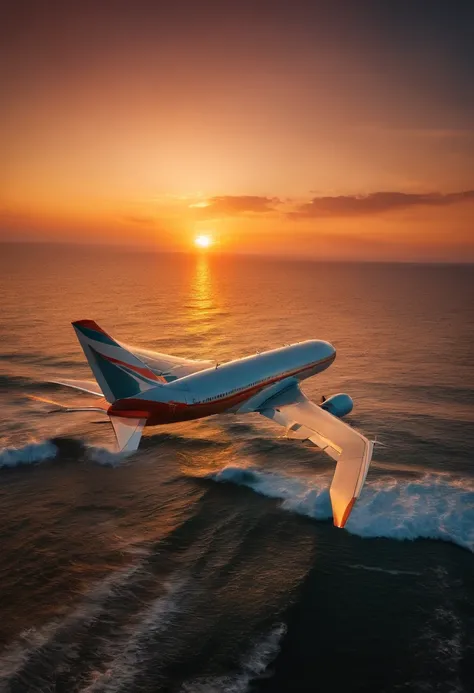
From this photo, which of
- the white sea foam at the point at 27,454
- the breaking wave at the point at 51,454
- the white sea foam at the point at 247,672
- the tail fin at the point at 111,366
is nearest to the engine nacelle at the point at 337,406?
the tail fin at the point at 111,366

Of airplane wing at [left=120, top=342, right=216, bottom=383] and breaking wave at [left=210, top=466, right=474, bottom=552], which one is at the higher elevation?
airplane wing at [left=120, top=342, right=216, bottom=383]

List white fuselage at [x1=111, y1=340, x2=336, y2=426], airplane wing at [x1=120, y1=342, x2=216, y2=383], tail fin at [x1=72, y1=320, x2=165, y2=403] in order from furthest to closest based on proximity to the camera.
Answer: airplane wing at [x1=120, y1=342, x2=216, y2=383], white fuselage at [x1=111, y1=340, x2=336, y2=426], tail fin at [x1=72, y1=320, x2=165, y2=403]

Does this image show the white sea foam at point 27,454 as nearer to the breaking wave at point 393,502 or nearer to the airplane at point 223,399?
the airplane at point 223,399

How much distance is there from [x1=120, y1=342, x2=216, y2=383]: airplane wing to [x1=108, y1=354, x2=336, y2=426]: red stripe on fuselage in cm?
959

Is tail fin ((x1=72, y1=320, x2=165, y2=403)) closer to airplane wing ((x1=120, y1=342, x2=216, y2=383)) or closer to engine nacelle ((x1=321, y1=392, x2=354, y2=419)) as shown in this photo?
airplane wing ((x1=120, y1=342, x2=216, y2=383))

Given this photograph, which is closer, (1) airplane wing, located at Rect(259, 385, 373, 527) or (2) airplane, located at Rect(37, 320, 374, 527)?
(1) airplane wing, located at Rect(259, 385, 373, 527)

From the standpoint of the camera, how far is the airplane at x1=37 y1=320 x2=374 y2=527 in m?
41.9

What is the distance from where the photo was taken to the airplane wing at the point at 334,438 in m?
34.9

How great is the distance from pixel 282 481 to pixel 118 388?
18803mm

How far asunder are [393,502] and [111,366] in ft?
96.6

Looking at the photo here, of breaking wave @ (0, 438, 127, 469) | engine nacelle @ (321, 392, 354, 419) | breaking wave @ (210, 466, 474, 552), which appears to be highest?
engine nacelle @ (321, 392, 354, 419)

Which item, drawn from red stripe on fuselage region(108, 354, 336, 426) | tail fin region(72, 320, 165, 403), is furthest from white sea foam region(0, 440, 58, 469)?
red stripe on fuselage region(108, 354, 336, 426)

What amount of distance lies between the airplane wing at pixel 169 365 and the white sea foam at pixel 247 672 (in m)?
37.6

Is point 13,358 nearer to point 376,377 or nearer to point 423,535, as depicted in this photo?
point 376,377
